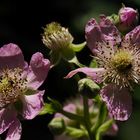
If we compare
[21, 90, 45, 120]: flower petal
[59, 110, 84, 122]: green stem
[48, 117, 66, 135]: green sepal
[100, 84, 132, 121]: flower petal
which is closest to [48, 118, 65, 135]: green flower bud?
[48, 117, 66, 135]: green sepal

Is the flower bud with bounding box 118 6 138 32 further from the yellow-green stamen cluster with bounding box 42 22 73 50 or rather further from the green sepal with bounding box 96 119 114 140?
the green sepal with bounding box 96 119 114 140

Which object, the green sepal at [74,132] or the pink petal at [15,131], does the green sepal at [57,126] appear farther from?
the pink petal at [15,131]

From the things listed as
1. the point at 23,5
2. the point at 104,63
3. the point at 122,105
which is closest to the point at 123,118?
the point at 122,105

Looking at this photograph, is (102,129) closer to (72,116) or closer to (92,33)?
(72,116)

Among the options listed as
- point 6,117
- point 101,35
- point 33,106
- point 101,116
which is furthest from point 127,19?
point 6,117

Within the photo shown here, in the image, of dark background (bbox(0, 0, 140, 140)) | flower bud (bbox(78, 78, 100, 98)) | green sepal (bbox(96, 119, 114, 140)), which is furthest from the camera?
dark background (bbox(0, 0, 140, 140))

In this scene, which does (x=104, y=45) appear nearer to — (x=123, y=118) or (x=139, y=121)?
(x=123, y=118)

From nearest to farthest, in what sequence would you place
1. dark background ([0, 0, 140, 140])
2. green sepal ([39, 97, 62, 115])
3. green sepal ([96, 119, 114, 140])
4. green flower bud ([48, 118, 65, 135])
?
1. green sepal ([39, 97, 62, 115])
2. green sepal ([96, 119, 114, 140])
3. green flower bud ([48, 118, 65, 135])
4. dark background ([0, 0, 140, 140])
